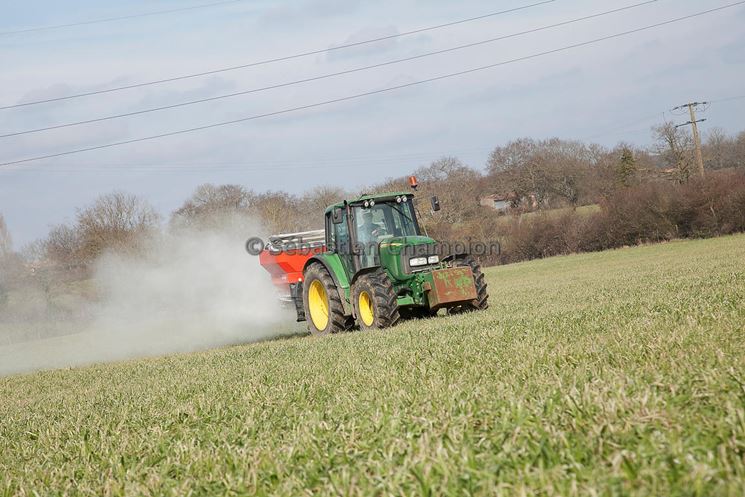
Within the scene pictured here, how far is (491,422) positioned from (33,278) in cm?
3636

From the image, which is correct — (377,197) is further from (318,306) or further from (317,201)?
(317,201)

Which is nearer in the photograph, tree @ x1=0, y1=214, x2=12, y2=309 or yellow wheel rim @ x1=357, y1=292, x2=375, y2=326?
yellow wheel rim @ x1=357, y1=292, x2=375, y2=326

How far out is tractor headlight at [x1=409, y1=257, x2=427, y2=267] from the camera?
45.2ft

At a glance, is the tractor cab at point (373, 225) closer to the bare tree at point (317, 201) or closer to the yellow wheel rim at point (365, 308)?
the yellow wheel rim at point (365, 308)

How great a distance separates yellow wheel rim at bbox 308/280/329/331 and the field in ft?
21.4

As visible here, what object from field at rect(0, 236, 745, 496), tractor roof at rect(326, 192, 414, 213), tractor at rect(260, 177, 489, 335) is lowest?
field at rect(0, 236, 745, 496)

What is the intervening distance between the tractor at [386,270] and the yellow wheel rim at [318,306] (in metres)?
0.11

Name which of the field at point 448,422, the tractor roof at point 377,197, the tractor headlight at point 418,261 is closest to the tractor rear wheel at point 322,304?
the tractor roof at point 377,197

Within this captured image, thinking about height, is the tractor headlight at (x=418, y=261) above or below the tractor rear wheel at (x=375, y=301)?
above

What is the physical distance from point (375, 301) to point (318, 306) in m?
2.86

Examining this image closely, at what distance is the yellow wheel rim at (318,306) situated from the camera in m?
15.9

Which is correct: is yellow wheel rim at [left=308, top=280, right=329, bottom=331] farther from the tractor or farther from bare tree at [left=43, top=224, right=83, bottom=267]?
bare tree at [left=43, top=224, right=83, bottom=267]

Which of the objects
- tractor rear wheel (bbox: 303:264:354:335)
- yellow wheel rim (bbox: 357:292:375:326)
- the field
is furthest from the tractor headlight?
the field

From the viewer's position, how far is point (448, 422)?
4.35 metres
